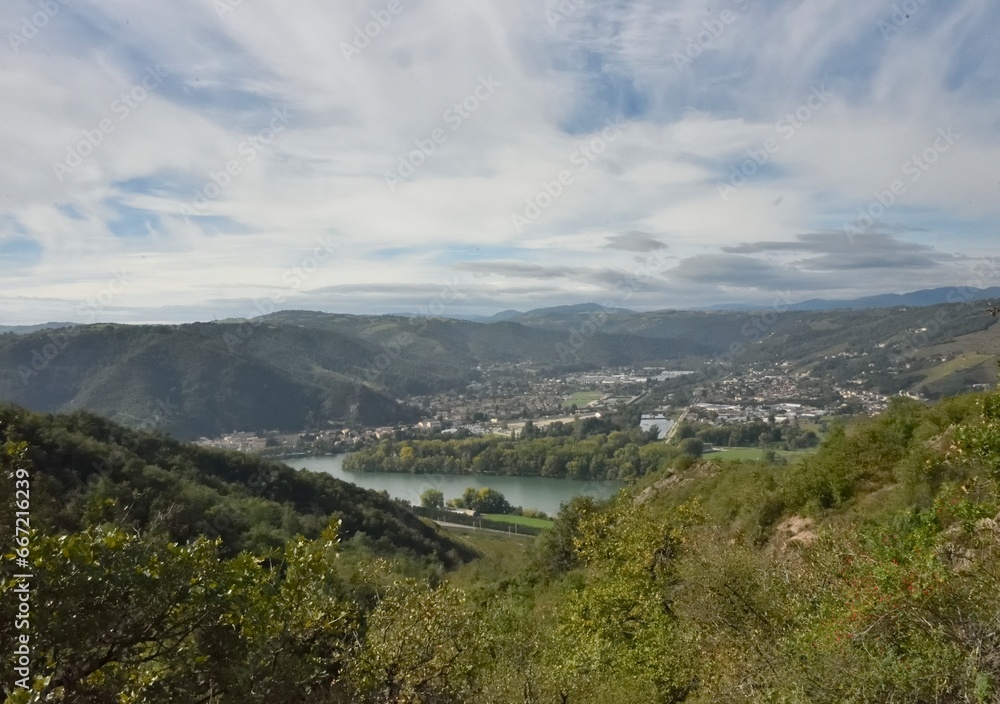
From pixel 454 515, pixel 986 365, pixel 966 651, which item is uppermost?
pixel 966 651

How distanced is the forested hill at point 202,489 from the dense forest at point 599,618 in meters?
13.0

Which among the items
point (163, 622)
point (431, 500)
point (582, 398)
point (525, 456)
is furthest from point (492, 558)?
point (582, 398)

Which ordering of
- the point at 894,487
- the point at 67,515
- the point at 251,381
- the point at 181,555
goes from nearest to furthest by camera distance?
the point at 181,555 → the point at 894,487 → the point at 67,515 → the point at 251,381

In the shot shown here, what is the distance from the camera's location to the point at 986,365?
5584 cm

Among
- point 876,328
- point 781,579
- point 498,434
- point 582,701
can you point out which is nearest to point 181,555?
point 582,701

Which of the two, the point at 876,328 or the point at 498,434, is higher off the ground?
the point at 876,328

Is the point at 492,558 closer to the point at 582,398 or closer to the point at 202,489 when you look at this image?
the point at 202,489

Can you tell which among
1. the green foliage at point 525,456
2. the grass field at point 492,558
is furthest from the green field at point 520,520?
the green foliage at point 525,456

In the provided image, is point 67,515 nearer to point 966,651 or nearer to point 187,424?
point 966,651

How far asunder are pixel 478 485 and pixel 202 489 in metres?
40.1

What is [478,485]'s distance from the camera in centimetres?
6906

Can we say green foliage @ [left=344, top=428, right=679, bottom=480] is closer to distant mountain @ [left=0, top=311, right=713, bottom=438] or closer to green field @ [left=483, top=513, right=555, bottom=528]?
green field @ [left=483, top=513, right=555, bottom=528]

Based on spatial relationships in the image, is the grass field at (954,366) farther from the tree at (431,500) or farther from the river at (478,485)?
→ the tree at (431,500)

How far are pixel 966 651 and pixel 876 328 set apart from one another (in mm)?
127644
